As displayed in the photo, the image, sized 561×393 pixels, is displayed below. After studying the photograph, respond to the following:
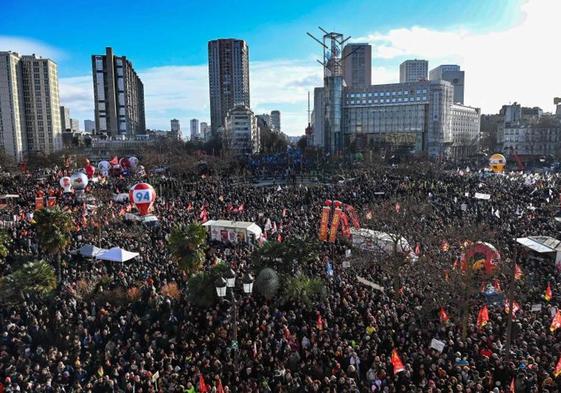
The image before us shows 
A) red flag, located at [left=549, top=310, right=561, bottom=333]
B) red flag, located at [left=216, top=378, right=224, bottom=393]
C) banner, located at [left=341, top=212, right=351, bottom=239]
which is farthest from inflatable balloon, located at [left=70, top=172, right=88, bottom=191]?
red flag, located at [left=549, top=310, right=561, bottom=333]

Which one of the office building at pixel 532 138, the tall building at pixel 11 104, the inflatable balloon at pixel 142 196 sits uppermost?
the tall building at pixel 11 104

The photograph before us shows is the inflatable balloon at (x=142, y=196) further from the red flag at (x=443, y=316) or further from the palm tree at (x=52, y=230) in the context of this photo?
the red flag at (x=443, y=316)

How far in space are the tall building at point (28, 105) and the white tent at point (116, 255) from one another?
103133mm

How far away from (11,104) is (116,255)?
114353 millimetres

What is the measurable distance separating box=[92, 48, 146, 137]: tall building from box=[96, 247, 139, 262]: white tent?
14891 cm

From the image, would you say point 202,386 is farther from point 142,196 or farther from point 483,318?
point 142,196

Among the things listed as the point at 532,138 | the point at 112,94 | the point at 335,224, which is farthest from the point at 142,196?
the point at 112,94

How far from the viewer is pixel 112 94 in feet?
522

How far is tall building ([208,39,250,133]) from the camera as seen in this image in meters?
185

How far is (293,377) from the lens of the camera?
12758 mm

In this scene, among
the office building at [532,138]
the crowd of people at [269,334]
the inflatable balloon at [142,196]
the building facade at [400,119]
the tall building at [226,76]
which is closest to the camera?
the crowd of people at [269,334]

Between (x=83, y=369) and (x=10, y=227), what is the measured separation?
2024cm

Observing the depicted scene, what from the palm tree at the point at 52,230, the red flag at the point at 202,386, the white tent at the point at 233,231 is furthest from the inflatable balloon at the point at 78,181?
the red flag at the point at 202,386

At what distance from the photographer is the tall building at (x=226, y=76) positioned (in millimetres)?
185125
